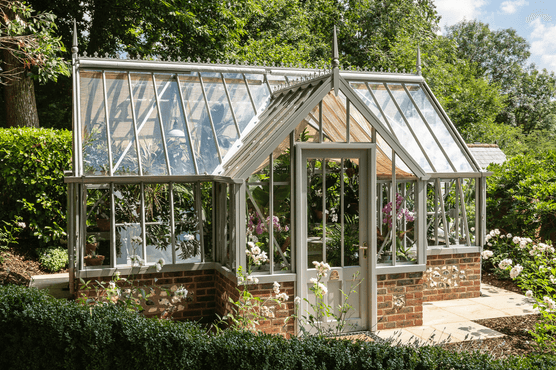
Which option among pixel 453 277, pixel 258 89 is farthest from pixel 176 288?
pixel 453 277

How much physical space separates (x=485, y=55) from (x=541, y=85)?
5.25 meters

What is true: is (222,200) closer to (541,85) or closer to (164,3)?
(164,3)

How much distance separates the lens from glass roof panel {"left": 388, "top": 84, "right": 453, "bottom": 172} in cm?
871

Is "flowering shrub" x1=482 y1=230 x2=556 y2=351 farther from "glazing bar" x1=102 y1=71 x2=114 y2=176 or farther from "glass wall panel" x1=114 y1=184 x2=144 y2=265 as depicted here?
"glazing bar" x1=102 y1=71 x2=114 y2=176

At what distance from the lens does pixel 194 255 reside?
7402mm

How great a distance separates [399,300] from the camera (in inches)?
283

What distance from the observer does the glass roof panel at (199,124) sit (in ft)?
24.8

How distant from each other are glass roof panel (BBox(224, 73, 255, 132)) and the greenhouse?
3 centimetres

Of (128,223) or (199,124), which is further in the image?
(199,124)

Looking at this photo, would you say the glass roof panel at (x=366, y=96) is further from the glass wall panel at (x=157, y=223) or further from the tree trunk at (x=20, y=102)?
the tree trunk at (x=20, y=102)

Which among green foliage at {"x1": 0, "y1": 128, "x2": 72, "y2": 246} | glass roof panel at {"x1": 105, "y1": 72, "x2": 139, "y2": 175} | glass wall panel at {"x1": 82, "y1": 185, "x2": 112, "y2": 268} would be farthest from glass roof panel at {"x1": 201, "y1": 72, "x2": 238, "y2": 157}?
green foliage at {"x1": 0, "y1": 128, "x2": 72, "y2": 246}

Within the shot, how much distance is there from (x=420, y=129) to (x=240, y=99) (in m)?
3.46

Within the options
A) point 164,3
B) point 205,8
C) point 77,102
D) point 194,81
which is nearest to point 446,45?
point 205,8

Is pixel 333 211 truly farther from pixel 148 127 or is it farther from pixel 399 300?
pixel 148 127
